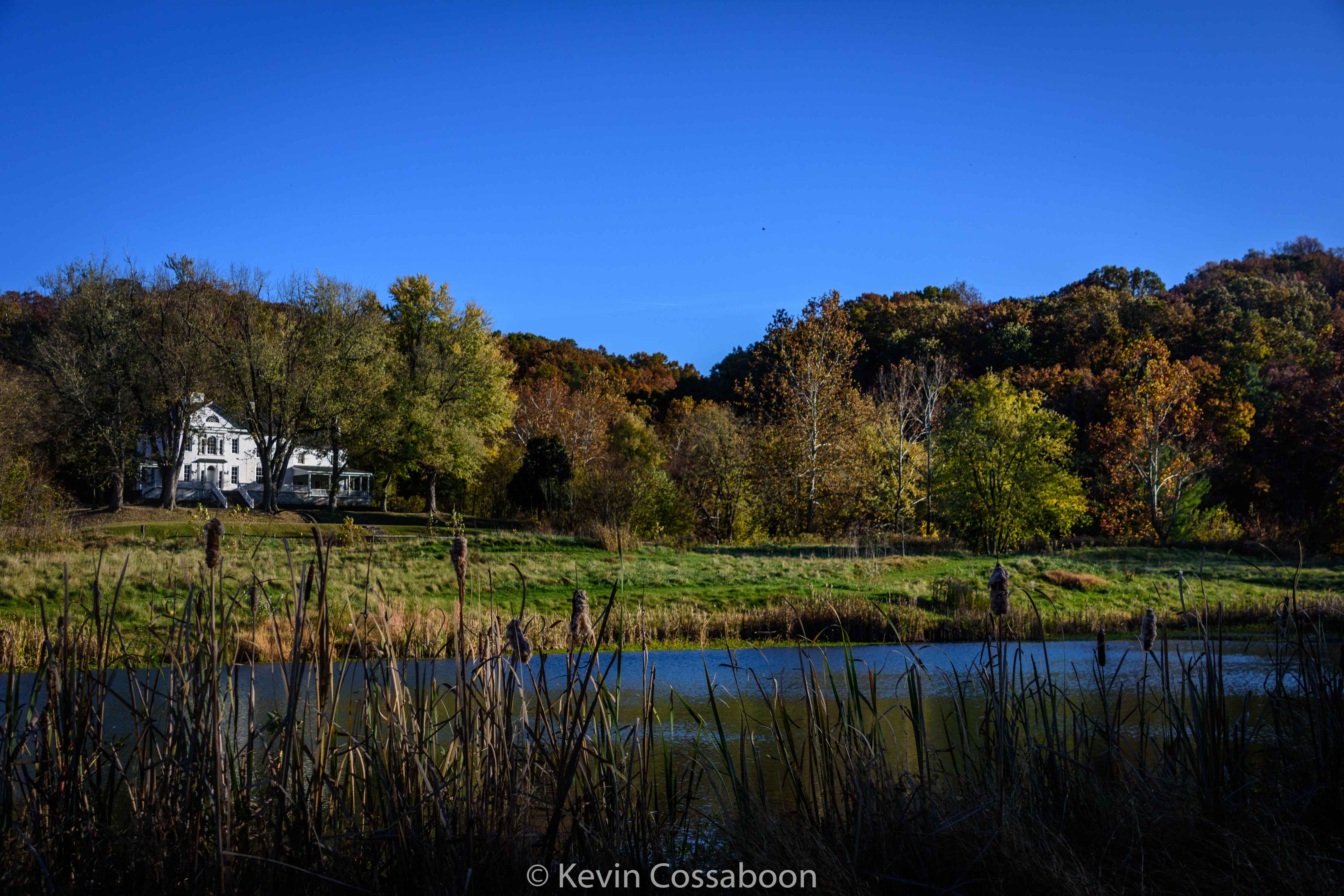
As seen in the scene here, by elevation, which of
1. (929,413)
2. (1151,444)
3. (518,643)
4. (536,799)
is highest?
(929,413)

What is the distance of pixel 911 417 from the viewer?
32.2 meters

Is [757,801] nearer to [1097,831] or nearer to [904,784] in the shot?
[904,784]

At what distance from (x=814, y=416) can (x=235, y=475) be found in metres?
35.7

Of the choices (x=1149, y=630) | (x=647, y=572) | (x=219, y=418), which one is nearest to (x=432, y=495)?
(x=219, y=418)

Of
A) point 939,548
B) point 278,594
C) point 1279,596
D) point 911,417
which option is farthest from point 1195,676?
point 911,417

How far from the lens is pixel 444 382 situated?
38875 millimetres

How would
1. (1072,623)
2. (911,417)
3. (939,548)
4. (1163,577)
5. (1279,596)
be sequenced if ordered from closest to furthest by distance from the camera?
(1072,623), (1279,596), (1163,577), (939,548), (911,417)

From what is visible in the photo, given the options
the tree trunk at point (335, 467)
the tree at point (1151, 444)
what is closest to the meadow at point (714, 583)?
the tree at point (1151, 444)

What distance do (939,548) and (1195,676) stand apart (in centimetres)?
1441

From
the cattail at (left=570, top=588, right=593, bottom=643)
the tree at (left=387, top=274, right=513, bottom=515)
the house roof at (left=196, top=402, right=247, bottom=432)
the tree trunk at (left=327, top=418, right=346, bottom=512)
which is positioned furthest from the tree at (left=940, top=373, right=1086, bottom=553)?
the house roof at (left=196, top=402, right=247, bottom=432)

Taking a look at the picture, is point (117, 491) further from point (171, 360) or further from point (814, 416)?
point (814, 416)

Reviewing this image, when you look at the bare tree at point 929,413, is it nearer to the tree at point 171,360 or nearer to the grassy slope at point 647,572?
the grassy slope at point 647,572

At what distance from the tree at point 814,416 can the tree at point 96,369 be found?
23722 mm

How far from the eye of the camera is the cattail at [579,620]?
95.5 inches
